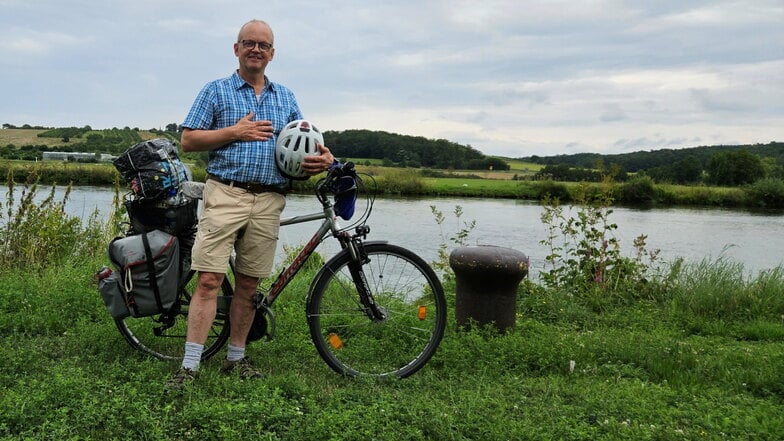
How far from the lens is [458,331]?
5.36m

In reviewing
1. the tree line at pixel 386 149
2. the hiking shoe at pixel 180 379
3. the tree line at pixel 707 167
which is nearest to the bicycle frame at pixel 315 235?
the hiking shoe at pixel 180 379

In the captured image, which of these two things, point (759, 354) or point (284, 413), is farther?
point (759, 354)

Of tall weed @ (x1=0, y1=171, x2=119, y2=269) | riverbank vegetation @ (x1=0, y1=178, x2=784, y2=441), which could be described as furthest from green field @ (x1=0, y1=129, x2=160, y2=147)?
riverbank vegetation @ (x1=0, y1=178, x2=784, y2=441)

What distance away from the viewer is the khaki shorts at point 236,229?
12.4ft

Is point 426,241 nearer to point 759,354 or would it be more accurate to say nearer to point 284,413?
point 759,354

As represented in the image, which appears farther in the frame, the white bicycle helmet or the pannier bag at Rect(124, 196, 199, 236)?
the pannier bag at Rect(124, 196, 199, 236)

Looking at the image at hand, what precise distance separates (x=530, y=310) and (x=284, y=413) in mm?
3781

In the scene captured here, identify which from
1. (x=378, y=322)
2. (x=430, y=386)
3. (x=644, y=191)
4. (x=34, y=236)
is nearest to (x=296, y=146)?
(x=378, y=322)

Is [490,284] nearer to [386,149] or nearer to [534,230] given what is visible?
[534,230]

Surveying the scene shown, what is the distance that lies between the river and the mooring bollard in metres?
4.58

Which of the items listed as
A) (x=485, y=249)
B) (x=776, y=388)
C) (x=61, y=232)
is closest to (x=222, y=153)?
(x=485, y=249)

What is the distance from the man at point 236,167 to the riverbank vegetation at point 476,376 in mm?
490

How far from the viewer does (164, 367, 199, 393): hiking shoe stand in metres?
3.54

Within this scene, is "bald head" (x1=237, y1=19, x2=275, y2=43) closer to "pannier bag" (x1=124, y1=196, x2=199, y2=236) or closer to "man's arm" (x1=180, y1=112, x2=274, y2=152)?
"man's arm" (x1=180, y1=112, x2=274, y2=152)
